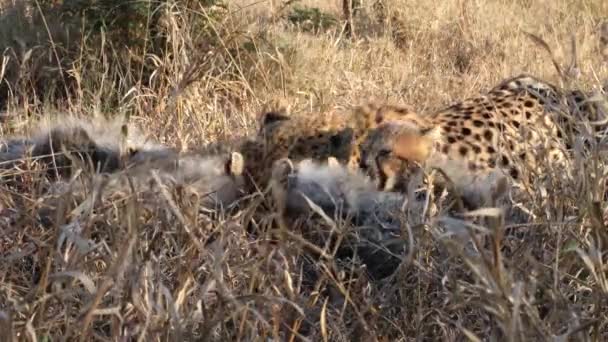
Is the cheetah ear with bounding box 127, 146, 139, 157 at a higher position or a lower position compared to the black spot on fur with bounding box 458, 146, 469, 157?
higher

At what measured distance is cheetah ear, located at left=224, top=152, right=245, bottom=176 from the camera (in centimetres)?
283

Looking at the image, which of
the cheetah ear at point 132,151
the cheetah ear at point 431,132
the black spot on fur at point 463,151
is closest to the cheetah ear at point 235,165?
the cheetah ear at point 132,151

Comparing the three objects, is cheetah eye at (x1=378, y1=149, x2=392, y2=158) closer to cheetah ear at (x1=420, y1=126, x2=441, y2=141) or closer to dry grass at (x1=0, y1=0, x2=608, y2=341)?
cheetah ear at (x1=420, y1=126, x2=441, y2=141)

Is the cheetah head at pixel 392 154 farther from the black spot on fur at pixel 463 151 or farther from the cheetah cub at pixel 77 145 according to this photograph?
the cheetah cub at pixel 77 145

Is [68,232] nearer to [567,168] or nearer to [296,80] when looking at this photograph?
[567,168]

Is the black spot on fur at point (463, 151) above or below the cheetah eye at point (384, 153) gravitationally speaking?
below

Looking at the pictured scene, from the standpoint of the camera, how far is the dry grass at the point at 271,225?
1.69m

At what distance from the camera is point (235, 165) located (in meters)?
2.82

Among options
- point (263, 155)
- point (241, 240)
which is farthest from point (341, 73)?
point (241, 240)

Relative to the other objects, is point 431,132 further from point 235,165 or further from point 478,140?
point 235,165

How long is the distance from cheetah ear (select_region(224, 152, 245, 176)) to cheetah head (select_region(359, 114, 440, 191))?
37 centimetres

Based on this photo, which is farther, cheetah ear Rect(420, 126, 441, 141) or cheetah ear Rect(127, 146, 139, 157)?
cheetah ear Rect(420, 126, 441, 141)

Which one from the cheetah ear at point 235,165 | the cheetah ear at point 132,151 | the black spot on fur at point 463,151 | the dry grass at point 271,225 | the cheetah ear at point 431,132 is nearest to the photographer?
the dry grass at point 271,225

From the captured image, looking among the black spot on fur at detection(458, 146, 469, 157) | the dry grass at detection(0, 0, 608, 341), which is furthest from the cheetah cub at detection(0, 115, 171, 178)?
the black spot on fur at detection(458, 146, 469, 157)
